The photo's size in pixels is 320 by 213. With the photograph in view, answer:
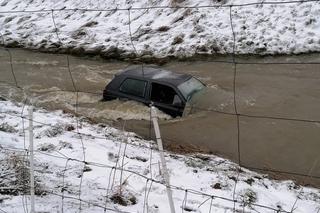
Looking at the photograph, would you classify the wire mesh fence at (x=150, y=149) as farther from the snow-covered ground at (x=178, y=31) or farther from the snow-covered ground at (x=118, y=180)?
the snow-covered ground at (x=178, y=31)

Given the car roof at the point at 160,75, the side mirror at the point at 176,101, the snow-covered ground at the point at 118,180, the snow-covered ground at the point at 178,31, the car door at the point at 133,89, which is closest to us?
the snow-covered ground at the point at 118,180

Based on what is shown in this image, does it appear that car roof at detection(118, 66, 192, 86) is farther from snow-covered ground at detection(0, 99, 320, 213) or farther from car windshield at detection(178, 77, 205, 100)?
snow-covered ground at detection(0, 99, 320, 213)

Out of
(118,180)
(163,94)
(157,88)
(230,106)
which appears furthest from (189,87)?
(118,180)

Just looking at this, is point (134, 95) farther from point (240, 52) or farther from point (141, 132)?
point (240, 52)

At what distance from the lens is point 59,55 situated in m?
16.5

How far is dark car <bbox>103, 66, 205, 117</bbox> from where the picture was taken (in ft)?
31.6

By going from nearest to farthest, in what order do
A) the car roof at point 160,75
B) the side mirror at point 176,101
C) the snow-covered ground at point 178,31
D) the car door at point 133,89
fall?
the side mirror at point 176,101 → the car roof at point 160,75 → the car door at point 133,89 → the snow-covered ground at point 178,31

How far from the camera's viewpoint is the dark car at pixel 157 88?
963cm

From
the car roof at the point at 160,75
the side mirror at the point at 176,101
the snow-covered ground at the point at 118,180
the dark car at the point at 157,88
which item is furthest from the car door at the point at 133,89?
the snow-covered ground at the point at 118,180

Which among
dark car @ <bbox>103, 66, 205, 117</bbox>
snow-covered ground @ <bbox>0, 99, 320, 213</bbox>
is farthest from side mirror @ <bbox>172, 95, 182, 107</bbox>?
snow-covered ground @ <bbox>0, 99, 320, 213</bbox>

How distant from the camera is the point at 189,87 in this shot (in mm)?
9836

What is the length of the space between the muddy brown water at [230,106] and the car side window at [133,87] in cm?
28

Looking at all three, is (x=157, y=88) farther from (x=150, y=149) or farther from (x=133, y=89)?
(x=150, y=149)

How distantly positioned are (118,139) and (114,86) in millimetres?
2324
